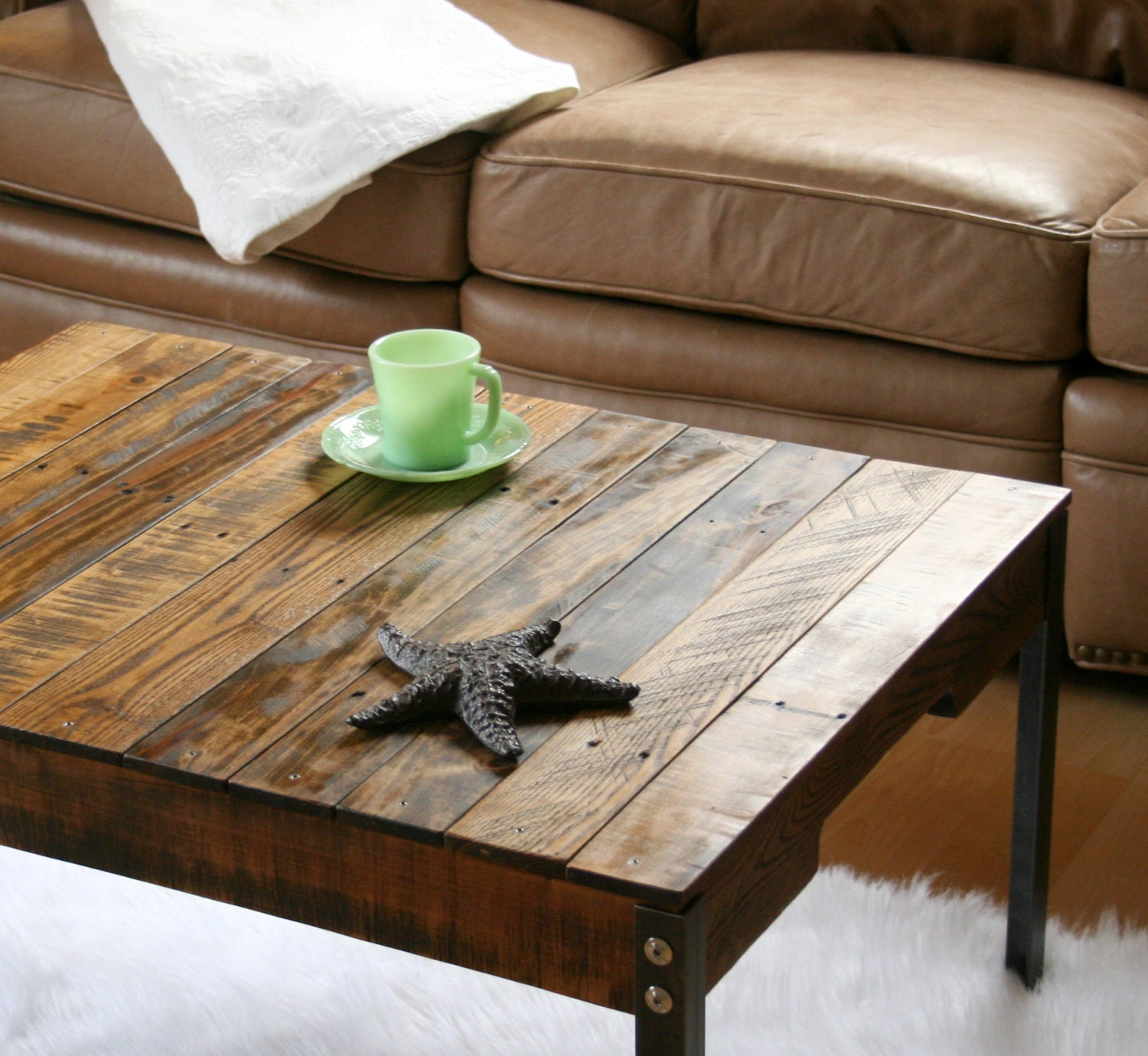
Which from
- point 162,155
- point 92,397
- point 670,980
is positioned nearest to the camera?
point 670,980

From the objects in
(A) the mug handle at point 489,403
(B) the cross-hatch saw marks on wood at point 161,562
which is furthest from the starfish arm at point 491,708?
(A) the mug handle at point 489,403

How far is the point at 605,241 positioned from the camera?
1.71 m

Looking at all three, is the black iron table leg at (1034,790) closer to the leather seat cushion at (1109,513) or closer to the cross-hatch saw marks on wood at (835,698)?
the cross-hatch saw marks on wood at (835,698)

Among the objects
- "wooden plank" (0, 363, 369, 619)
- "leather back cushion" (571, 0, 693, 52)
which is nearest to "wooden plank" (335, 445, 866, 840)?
"wooden plank" (0, 363, 369, 619)

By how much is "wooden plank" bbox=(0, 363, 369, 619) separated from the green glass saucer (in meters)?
0.05

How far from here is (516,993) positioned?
1208 millimetres

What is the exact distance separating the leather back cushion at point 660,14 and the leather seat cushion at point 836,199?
15.9 inches

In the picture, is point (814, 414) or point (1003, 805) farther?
point (814, 414)

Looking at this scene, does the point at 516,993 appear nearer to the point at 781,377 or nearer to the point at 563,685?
the point at 563,685

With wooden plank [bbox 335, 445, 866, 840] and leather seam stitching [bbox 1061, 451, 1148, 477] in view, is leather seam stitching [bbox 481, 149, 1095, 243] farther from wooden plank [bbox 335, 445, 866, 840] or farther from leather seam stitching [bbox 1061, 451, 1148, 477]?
wooden plank [bbox 335, 445, 866, 840]

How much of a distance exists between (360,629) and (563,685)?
16 cm

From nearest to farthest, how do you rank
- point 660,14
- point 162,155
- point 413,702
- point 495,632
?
point 413,702 < point 495,632 < point 162,155 < point 660,14

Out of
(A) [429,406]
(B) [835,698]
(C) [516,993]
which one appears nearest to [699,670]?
(B) [835,698]

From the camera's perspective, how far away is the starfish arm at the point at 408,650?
2.83ft
